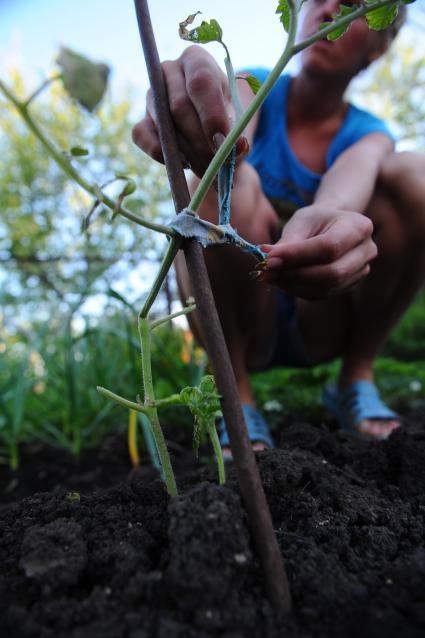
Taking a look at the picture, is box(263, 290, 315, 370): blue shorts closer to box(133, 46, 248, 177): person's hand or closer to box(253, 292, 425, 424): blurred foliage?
box(253, 292, 425, 424): blurred foliage

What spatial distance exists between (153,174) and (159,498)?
10.0 metres

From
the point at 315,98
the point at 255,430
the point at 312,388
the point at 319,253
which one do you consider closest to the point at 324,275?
the point at 319,253

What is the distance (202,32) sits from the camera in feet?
1.82

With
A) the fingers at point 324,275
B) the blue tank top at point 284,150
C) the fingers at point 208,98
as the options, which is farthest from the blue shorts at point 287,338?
the fingers at point 208,98

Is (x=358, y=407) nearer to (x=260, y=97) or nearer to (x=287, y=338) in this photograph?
(x=287, y=338)

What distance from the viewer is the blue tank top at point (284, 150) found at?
1826mm

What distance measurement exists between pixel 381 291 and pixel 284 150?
670 millimetres

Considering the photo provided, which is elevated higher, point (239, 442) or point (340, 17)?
point (340, 17)

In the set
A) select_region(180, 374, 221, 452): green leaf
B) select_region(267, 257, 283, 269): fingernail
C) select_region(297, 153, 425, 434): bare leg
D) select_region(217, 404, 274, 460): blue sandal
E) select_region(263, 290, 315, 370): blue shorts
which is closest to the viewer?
A: select_region(180, 374, 221, 452): green leaf

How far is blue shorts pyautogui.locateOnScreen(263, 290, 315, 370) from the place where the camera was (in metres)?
2.01

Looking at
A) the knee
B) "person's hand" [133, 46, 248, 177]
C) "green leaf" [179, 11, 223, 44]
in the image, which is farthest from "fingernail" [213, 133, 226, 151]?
the knee

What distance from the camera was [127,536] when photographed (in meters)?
0.64

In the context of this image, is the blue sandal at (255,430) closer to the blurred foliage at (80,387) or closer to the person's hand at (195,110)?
the blurred foliage at (80,387)

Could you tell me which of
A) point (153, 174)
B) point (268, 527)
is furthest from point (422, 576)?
point (153, 174)
